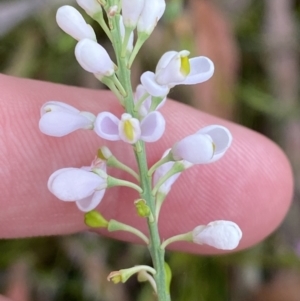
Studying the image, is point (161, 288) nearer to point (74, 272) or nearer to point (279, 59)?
point (74, 272)

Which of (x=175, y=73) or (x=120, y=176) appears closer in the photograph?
(x=175, y=73)

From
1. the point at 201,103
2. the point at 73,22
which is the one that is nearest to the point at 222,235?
the point at 73,22

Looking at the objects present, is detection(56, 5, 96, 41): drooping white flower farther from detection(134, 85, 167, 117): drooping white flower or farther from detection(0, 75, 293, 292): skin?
detection(0, 75, 293, 292): skin

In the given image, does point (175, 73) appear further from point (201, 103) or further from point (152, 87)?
point (201, 103)

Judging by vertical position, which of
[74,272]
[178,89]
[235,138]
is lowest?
[74,272]

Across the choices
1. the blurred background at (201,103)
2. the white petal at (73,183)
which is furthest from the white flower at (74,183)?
the blurred background at (201,103)

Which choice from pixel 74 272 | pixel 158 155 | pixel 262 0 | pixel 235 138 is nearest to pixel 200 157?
pixel 158 155
